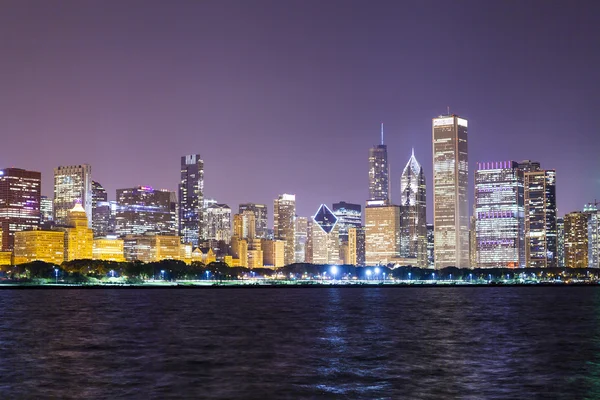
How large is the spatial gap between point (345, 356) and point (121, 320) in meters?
45.2

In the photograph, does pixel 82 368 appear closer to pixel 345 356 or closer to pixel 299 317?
pixel 345 356

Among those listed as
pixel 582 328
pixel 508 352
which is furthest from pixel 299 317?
pixel 508 352

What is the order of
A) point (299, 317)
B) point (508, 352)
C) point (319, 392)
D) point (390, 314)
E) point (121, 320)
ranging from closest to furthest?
point (319, 392) < point (508, 352) < point (121, 320) < point (299, 317) < point (390, 314)

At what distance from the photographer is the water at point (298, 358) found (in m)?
44.9

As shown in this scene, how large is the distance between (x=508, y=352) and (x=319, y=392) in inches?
971

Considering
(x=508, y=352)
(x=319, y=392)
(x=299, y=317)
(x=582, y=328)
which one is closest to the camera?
(x=319, y=392)

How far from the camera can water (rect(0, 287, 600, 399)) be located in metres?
44.9

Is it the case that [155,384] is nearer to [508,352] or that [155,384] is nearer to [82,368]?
[82,368]

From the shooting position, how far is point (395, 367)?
54.2m

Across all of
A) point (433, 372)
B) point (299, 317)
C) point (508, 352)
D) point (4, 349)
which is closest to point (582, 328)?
point (508, 352)

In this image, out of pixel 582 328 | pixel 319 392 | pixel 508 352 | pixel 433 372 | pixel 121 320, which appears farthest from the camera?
pixel 121 320

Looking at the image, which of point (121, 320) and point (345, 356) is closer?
point (345, 356)

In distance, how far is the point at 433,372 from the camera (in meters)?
→ 51.5

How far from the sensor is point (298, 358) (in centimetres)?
5875
